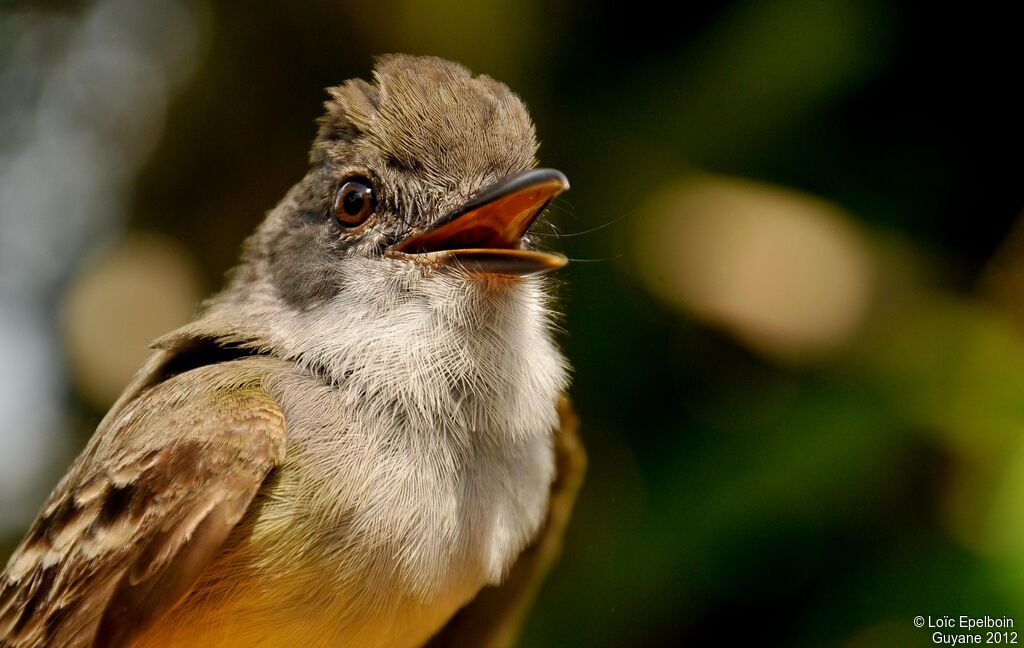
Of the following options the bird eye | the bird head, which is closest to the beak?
the bird head

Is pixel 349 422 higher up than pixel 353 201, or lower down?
lower down

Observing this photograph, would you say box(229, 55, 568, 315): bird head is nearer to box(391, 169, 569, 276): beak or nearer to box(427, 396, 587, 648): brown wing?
box(391, 169, 569, 276): beak

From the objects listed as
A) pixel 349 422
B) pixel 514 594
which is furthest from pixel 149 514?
pixel 514 594

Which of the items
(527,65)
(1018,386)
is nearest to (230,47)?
(527,65)

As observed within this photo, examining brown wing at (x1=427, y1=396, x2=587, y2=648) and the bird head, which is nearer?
the bird head

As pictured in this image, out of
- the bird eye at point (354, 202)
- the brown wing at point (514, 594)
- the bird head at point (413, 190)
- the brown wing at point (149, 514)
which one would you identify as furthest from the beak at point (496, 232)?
the brown wing at point (514, 594)

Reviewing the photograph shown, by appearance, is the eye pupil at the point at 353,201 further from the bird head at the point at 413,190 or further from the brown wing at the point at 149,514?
the brown wing at the point at 149,514

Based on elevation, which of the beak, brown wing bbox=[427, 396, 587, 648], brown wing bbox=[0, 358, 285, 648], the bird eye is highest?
the bird eye

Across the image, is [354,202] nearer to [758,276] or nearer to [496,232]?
[496,232]

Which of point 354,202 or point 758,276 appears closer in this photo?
point 354,202
